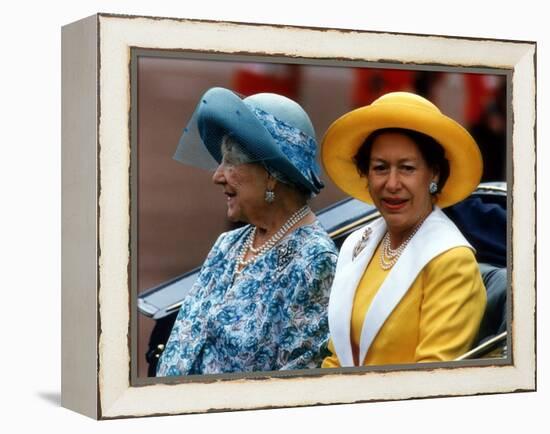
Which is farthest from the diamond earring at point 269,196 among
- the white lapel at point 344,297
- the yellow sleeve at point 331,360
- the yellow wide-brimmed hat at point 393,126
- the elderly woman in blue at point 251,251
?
the yellow sleeve at point 331,360

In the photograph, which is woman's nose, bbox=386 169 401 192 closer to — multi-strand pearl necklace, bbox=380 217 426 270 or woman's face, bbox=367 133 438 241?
woman's face, bbox=367 133 438 241

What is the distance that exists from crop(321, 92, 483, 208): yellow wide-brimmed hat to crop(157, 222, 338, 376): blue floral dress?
1.40ft

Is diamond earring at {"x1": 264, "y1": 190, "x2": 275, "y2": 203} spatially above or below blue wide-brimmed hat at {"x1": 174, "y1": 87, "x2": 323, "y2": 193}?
below

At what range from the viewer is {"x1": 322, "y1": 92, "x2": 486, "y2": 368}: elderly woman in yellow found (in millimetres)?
9820

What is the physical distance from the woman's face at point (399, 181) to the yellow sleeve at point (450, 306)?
0.29 m

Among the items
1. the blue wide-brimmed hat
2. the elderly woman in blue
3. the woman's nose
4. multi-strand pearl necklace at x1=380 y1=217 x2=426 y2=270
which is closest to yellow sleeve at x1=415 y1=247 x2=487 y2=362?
multi-strand pearl necklace at x1=380 y1=217 x2=426 y2=270

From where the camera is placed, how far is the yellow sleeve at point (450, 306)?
9.81 metres

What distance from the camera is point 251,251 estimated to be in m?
9.68

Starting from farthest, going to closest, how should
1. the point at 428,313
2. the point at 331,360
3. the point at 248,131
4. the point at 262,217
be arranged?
the point at 331,360
the point at 428,313
the point at 262,217
the point at 248,131

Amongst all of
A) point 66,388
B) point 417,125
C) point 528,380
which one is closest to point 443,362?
point 528,380

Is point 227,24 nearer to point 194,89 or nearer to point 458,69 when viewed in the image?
point 194,89

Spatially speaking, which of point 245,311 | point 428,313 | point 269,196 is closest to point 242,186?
point 269,196

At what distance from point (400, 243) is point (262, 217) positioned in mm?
820

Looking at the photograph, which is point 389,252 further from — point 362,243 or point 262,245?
point 262,245
